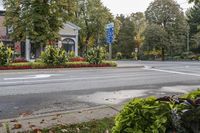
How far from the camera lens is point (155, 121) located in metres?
3.09

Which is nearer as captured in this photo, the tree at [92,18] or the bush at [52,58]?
the bush at [52,58]

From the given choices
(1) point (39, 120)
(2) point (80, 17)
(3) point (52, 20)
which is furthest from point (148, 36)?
(1) point (39, 120)

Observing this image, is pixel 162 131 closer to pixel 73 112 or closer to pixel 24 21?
pixel 73 112

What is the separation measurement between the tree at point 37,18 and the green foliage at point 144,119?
28.1m

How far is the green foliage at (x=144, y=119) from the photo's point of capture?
3.07 m

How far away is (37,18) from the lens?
3048cm

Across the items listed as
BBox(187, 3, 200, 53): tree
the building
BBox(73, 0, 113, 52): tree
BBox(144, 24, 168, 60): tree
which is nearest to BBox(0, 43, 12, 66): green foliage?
the building

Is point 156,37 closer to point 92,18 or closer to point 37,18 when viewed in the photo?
point 92,18

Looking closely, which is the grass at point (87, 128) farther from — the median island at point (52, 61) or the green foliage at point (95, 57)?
the green foliage at point (95, 57)

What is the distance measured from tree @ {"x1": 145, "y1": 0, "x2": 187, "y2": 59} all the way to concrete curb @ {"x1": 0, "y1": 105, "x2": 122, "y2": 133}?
57.4m

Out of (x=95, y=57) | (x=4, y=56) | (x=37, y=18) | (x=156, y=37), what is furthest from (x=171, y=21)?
(x=4, y=56)

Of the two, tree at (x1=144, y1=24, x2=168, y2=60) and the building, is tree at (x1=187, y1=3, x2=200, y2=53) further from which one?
the building

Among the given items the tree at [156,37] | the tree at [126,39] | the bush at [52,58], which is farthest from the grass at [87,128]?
the tree at [126,39]

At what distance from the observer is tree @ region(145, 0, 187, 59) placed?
63625mm
